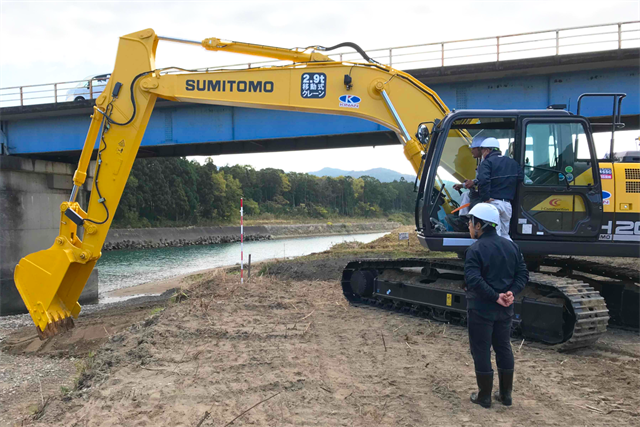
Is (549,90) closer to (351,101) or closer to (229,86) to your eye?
(351,101)

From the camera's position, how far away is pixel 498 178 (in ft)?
17.9

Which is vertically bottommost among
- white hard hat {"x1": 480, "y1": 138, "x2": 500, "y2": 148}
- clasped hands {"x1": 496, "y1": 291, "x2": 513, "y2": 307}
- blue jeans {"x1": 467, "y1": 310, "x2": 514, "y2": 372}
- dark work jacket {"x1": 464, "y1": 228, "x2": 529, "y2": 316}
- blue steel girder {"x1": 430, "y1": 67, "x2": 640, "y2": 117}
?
blue jeans {"x1": 467, "y1": 310, "x2": 514, "y2": 372}

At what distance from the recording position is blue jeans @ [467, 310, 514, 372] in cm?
376

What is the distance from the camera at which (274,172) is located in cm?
8669

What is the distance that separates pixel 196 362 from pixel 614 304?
5733 mm

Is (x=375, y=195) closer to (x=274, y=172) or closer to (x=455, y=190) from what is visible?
(x=274, y=172)

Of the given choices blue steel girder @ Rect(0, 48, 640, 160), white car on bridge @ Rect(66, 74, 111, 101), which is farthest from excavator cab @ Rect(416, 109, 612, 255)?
white car on bridge @ Rect(66, 74, 111, 101)

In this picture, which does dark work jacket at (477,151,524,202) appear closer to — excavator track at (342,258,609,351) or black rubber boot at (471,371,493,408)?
excavator track at (342,258,609,351)

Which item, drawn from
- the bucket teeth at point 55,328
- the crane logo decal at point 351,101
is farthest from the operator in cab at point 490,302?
the bucket teeth at point 55,328

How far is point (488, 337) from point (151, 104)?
6721mm

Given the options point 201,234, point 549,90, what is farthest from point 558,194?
point 201,234

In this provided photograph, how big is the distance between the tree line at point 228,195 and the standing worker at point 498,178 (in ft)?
153

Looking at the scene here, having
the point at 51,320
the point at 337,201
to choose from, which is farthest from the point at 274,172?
the point at 51,320

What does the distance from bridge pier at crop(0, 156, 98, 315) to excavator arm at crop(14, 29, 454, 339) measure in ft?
26.6
